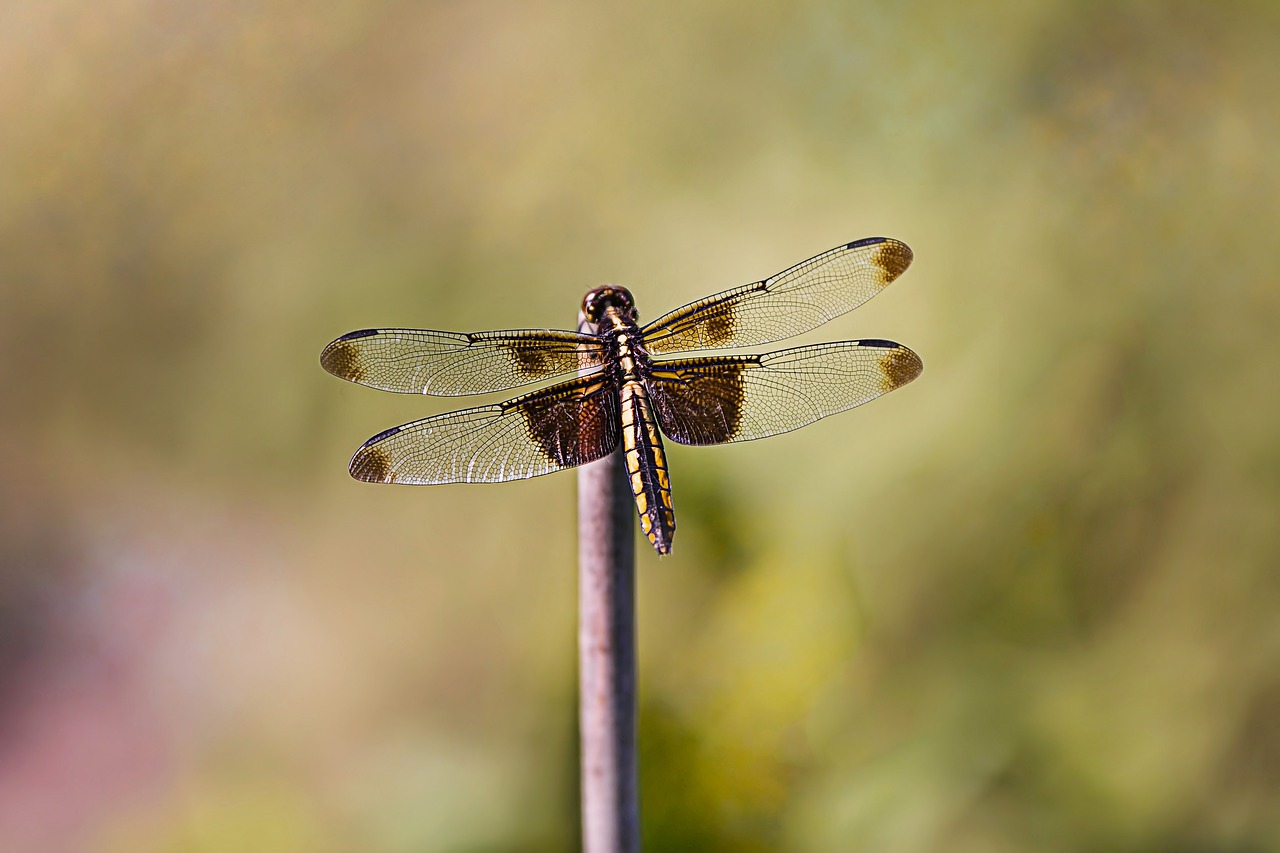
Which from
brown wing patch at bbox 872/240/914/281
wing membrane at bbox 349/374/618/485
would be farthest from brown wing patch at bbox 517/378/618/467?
brown wing patch at bbox 872/240/914/281

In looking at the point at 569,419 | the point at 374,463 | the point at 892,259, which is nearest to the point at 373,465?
the point at 374,463

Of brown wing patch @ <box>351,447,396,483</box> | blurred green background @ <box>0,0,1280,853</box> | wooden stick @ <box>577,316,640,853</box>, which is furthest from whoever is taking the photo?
blurred green background @ <box>0,0,1280,853</box>

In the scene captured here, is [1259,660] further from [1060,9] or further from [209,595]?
[209,595]

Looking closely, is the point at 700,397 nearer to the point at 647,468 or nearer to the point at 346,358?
the point at 647,468

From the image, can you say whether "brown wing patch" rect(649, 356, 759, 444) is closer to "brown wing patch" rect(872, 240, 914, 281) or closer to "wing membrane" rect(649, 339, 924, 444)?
"wing membrane" rect(649, 339, 924, 444)

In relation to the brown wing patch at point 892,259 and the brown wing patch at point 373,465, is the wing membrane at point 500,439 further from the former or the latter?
the brown wing patch at point 892,259

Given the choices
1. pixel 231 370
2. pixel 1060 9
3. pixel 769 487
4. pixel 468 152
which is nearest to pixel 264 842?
pixel 231 370

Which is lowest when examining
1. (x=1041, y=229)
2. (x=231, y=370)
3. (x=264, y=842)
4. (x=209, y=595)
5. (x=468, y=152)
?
(x=264, y=842)
